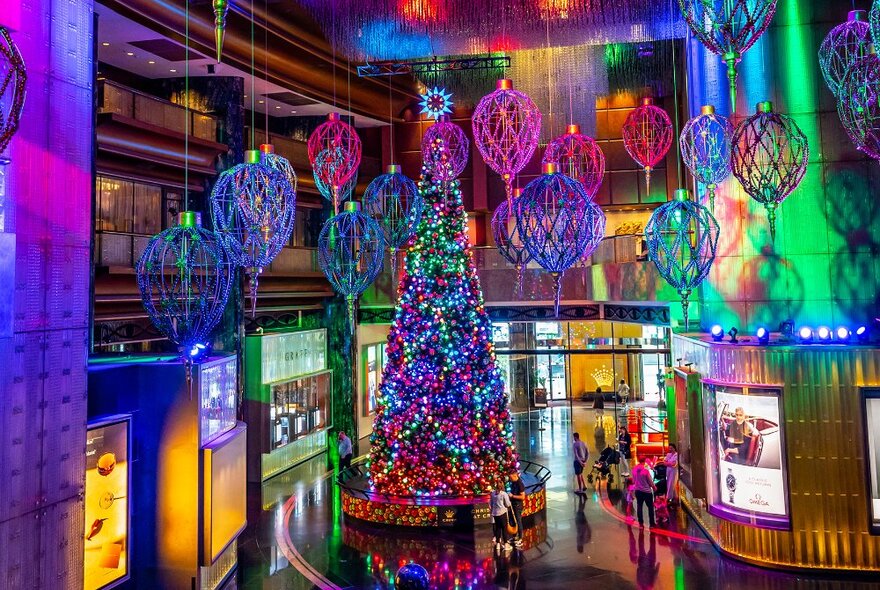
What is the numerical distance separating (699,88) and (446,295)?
5844 mm

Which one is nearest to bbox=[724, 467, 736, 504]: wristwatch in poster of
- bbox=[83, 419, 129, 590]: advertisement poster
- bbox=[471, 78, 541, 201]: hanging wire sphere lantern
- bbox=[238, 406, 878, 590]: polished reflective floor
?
bbox=[238, 406, 878, 590]: polished reflective floor

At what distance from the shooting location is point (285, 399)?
1780cm

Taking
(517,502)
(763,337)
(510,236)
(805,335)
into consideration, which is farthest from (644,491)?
(510,236)

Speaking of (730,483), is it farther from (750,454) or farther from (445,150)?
(445,150)

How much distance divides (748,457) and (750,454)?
0.06m

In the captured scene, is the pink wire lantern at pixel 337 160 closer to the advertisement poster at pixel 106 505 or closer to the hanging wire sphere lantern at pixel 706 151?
the advertisement poster at pixel 106 505

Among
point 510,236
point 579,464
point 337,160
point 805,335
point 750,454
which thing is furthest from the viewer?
Answer: point 579,464

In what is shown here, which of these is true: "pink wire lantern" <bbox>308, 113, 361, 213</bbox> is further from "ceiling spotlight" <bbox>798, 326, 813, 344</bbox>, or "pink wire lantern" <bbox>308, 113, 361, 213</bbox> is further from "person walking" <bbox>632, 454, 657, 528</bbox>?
"ceiling spotlight" <bbox>798, 326, 813, 344</bbox>

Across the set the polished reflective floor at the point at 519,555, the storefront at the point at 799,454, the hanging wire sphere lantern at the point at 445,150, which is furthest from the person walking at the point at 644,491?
the hanging wire sphere lantern at the point at 445,150

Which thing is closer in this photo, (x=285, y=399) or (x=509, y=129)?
(x=509, y=129)

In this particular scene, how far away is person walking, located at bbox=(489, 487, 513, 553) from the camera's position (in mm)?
10555

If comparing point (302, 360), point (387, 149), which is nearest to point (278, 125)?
point (387, 149)

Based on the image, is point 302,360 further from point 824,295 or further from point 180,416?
point 824,295

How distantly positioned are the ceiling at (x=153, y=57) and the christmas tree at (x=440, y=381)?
4.61 metres
